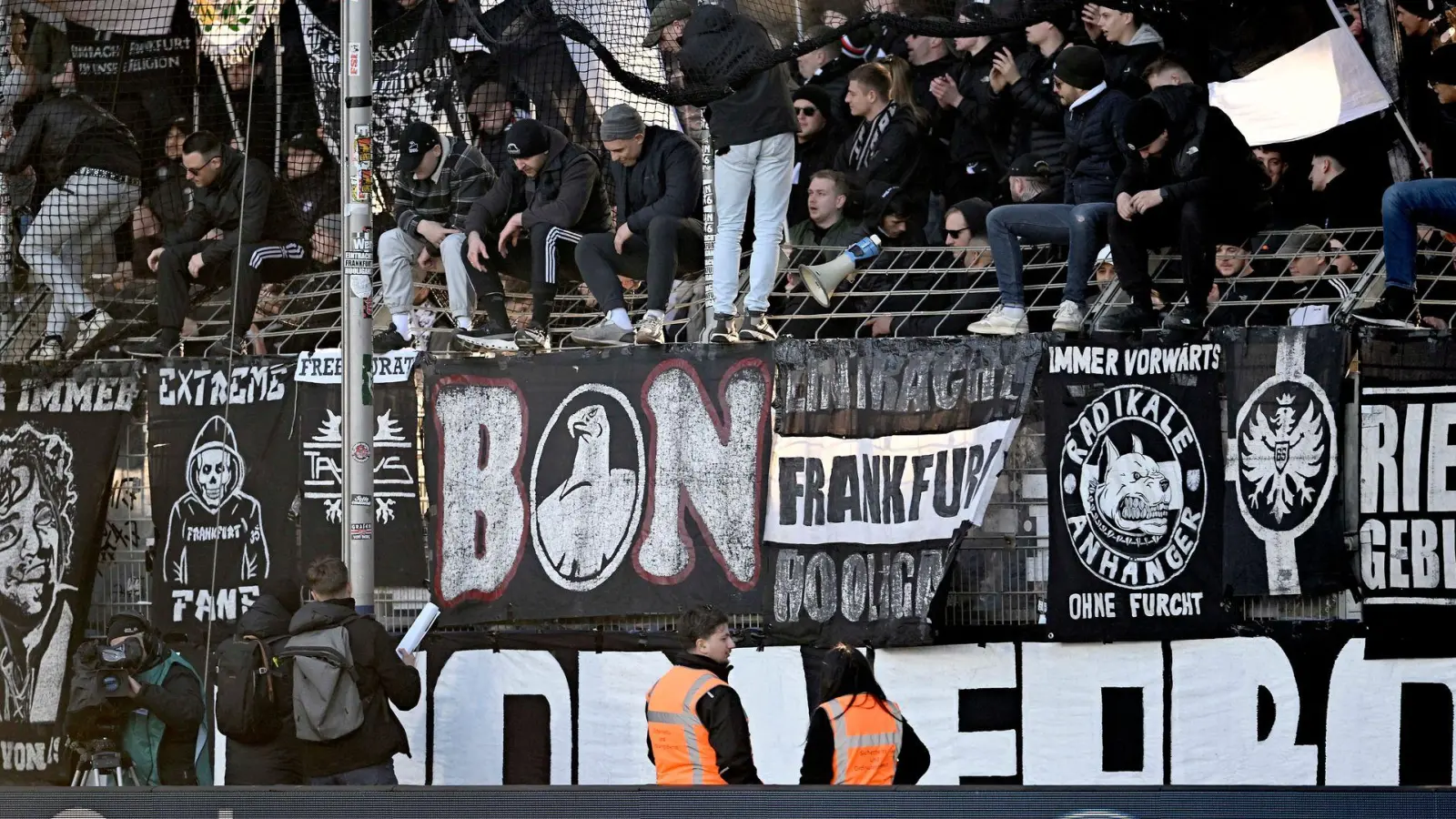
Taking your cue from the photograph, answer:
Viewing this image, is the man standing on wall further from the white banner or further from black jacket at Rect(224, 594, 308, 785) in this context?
black jacket at Rect(224, 594, 308, 785)

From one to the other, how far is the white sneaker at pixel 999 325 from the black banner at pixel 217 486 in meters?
4.02

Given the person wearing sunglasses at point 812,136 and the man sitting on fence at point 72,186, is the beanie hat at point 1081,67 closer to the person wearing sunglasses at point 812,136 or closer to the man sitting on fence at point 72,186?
the person wearing sunglasses at point 812,136

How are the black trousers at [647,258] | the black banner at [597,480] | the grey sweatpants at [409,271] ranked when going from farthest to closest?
the grey sweatpants at [409,271]
the black trousers at [647,258]
the black banner at [597,480]

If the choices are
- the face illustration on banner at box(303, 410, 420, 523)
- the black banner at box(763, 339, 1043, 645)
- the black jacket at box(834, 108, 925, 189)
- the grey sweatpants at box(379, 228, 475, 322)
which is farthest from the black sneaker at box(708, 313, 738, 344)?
the face illustration on banner at box(303, 410, 420, 523)

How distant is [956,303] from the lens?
10.9 m

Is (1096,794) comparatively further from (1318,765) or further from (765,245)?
(765,245)

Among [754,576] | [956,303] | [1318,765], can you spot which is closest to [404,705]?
[754,576]

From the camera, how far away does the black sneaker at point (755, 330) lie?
10422 mm

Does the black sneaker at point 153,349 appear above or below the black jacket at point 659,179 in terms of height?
below

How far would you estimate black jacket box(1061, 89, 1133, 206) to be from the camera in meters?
10.3

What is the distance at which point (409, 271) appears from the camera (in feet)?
37.2

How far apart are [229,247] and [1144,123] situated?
5481 millimetres

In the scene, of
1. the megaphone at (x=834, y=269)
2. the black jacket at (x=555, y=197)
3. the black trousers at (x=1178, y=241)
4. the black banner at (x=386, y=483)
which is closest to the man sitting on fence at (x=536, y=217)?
the black jacket at (x=555, y=197)

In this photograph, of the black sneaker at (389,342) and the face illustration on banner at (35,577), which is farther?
the black sneaker at (389,342)
